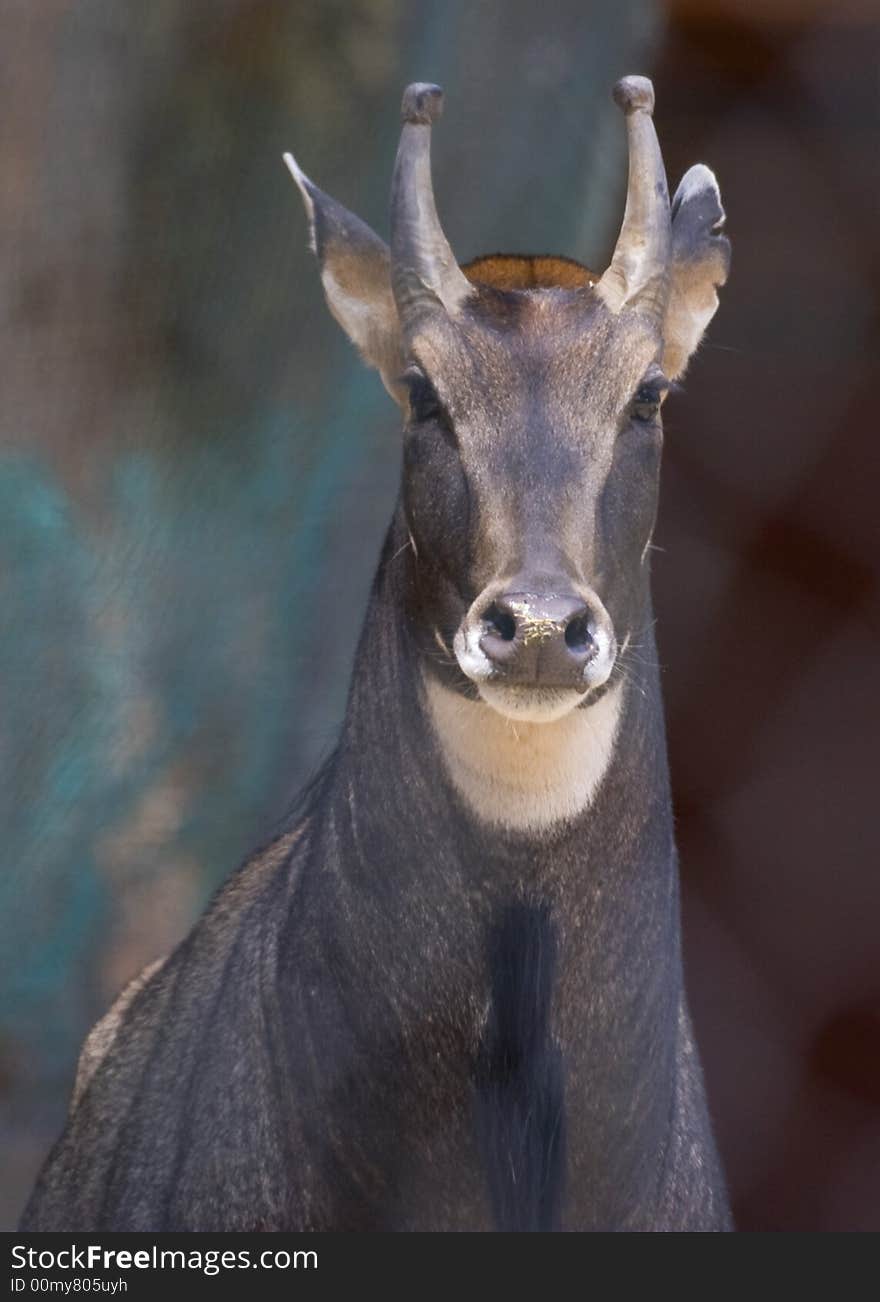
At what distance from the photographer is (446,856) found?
3.68 m

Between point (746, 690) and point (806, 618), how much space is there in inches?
12.0

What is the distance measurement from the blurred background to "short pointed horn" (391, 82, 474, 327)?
5.30 ft

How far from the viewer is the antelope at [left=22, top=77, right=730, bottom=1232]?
360 cm

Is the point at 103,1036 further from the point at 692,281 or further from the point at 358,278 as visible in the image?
the point at 692,281

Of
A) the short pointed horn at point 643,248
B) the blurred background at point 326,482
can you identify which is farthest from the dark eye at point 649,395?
the blurred background at point 326,482

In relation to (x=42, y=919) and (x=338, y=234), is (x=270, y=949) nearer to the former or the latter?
(x=338, y=234)

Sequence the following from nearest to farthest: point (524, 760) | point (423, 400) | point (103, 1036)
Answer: point (524, 760), point (423, 400), point (103, 1036)

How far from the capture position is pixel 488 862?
3648 mm

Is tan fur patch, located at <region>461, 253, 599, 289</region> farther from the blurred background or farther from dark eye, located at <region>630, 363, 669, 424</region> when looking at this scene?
the blurred background

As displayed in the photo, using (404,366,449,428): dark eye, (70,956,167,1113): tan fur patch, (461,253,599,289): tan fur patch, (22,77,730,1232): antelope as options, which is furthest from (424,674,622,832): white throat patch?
(70,956,167,1113): tan fur patch

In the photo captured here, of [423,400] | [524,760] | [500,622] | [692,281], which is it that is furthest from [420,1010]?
[692,281]

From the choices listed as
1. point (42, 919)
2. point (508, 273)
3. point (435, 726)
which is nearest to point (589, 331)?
point (508, 273)

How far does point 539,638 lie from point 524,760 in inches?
16.8

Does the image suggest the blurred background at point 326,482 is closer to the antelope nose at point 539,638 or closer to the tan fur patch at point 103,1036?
the tan fur patch at point 103,1036
